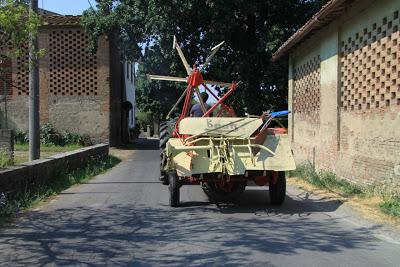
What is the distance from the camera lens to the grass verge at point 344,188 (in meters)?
9.23

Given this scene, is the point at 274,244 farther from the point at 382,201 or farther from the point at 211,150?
the point at 382,201

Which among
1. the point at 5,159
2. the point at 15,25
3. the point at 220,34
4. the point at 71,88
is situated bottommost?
the point at 5,159

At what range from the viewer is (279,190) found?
10141 millimetres

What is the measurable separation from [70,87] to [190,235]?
2181 centimetres

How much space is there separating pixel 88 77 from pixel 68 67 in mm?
1120

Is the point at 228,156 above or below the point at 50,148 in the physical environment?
above

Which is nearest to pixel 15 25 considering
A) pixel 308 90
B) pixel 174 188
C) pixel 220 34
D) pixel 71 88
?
pixel 174 188

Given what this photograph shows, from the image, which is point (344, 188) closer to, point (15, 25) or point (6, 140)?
point (15, 25)

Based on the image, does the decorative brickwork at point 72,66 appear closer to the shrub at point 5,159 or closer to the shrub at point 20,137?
the shrub at point 20,137

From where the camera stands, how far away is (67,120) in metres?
28.1

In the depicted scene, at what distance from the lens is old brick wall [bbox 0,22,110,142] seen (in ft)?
91.9

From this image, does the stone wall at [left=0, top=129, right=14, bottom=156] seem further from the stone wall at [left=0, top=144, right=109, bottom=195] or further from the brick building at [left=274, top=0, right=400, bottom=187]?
the brick building at [left=274, top=0, right=400, bottom=187]

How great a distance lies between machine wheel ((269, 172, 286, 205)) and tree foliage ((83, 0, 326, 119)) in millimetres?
13312

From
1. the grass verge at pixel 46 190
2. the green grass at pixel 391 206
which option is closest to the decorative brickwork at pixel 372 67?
the green grass at pixel 391 206
